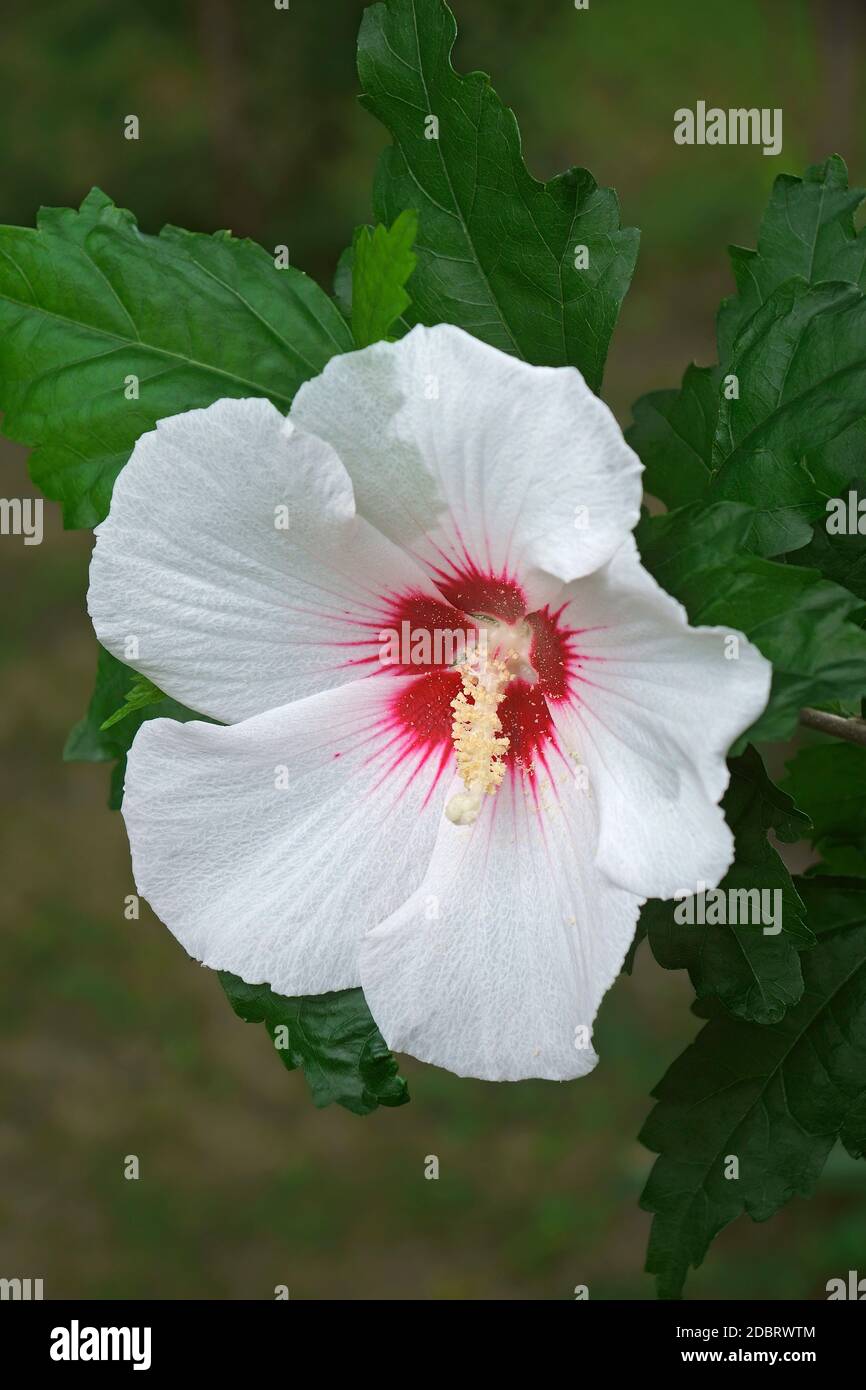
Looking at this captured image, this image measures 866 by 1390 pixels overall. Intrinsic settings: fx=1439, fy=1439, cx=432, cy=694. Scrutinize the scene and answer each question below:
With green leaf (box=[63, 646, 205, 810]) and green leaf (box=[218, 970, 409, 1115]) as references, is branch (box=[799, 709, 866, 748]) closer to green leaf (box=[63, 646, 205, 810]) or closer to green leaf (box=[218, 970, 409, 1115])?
green leaf (box=[218, 970, 409, 1115])

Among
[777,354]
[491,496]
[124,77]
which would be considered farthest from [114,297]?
[124,77]

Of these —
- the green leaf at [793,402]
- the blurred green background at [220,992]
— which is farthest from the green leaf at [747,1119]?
the blurred green background at [220,992]

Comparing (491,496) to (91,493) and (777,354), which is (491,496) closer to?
(777,354)

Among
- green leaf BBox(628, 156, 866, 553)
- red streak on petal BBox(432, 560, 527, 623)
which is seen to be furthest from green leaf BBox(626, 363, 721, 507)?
red streak on petal BBox(432, 560, 527, 623)

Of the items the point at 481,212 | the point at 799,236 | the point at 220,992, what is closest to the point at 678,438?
the point at 799,236

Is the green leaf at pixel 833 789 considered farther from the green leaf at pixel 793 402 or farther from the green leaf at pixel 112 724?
the green leaf at pixel 112 724

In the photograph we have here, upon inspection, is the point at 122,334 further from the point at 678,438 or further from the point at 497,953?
the point at 497,953
